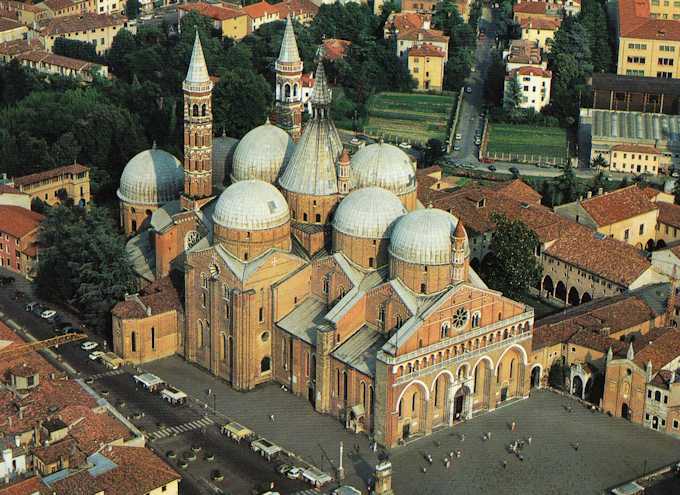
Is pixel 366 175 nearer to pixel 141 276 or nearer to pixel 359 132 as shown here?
pixel 141 276

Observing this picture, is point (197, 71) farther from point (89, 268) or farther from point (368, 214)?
point (368, 214)

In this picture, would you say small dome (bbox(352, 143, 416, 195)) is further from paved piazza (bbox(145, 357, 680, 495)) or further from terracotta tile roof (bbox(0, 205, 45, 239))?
terracotta tile roof (bbox(0, 205, 45, 239))

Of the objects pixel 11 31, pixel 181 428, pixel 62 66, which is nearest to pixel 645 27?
pixel 62 66

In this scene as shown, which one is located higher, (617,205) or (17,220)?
(617,205)

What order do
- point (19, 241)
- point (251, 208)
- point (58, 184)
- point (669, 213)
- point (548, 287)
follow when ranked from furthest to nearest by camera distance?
1. point (58, 184)
2. point (669, 213)
3. point (19, 241)
4. point (548, 287)
5. point (251, 208)

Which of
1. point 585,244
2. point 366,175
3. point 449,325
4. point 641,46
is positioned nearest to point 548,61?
point 641,46

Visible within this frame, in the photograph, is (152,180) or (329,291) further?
(152,180)

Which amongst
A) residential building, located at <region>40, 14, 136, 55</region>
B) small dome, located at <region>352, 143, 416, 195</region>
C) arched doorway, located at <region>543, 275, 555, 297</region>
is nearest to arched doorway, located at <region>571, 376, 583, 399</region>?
arched doorway, located at <region>543, 275, 555, 297</region>
